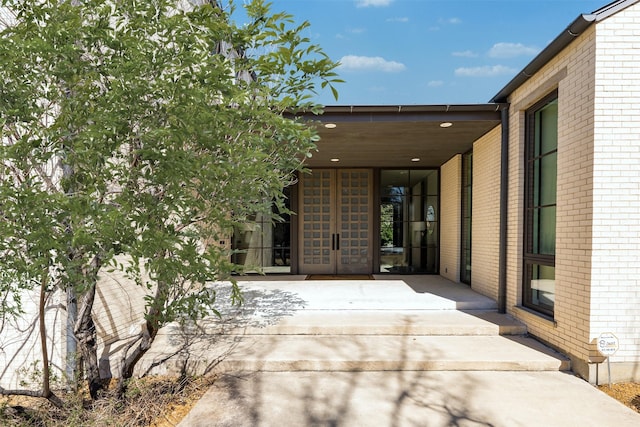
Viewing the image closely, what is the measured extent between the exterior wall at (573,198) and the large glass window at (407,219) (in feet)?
14.6

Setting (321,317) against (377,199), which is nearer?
(321,317)

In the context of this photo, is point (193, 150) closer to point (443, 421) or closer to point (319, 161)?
point (443, 421)

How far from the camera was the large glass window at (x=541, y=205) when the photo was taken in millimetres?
4047

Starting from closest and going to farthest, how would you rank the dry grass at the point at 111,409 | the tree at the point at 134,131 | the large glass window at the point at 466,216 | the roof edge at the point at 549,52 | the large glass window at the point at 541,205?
1. the tree at the point at 134,131
2. the dry grass at the point at 111,409
3. the roof edge at the point at 549,52
4. the large glass window at the point at 541,205
5. the large glass window at the point at 466,216

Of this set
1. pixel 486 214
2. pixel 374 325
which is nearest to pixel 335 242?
pixel 486 214

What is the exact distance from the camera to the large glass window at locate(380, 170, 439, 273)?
28.1ft

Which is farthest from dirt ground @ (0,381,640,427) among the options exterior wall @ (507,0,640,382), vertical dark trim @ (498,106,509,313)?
vertical dark trim @ (498,106,509,313)

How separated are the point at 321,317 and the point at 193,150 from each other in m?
3.19

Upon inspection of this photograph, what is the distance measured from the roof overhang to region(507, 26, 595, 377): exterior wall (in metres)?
1.06

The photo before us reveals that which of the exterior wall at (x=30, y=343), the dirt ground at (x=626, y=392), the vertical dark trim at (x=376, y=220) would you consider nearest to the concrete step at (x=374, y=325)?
the dirt ground at (x=626, y=392)

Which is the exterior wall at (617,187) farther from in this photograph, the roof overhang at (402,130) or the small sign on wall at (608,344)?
the roof overhang at (402,130)

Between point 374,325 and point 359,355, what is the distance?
735 millimetres

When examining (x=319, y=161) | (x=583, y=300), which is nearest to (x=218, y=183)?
(x=583, y=300)

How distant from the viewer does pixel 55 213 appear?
202cm
